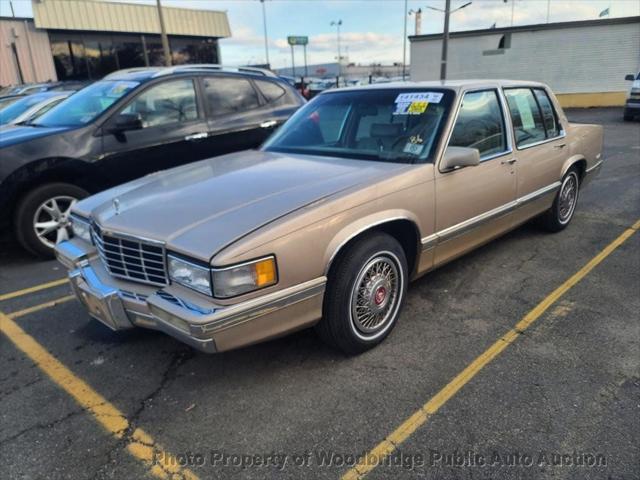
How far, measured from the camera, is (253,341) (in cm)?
243

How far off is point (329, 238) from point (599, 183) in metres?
6.43

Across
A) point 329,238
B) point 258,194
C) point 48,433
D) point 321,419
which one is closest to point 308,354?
point 321,419

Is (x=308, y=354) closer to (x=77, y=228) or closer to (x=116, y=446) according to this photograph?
(x=116, y=446)

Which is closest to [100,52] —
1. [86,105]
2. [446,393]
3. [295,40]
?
[295,40]

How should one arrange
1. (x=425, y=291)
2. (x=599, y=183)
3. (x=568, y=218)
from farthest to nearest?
(x=599, y=183), (x=568, y=218), (x=425, y=291)

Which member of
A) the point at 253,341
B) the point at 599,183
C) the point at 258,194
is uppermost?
the point at 258,194

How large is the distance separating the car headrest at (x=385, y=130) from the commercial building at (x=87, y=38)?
91.5ft

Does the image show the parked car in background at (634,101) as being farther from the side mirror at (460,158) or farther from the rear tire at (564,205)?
the side mirror at (460,158)

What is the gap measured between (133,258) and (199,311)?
24.1 inches

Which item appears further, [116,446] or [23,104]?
[23,104]

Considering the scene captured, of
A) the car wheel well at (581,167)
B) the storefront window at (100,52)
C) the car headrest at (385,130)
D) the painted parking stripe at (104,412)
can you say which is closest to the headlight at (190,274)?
the painted parking stripe at (104,412)

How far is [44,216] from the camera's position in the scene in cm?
487

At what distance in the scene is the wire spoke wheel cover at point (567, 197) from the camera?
16.4 ft

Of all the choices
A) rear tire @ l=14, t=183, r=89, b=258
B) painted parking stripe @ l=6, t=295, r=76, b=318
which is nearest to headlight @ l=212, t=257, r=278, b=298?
painted parking stripe @ l=6, t=295, r=76, b=318
